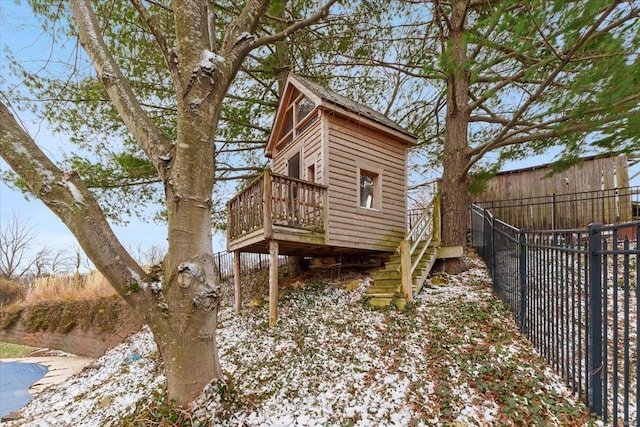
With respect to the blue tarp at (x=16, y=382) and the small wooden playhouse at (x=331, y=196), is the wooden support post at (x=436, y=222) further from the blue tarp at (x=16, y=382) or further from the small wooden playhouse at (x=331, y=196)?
the blue tarp at (x=16, y=382)

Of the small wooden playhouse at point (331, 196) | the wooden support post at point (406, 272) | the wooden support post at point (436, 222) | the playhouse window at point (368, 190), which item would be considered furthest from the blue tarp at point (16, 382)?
the wooden support post at point (436, 222)

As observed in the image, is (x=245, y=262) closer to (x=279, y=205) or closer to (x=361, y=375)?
(x=279, y=205)

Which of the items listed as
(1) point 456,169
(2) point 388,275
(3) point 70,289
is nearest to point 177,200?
(2) point 388,275

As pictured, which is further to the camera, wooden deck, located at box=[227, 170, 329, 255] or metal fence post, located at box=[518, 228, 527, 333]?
wooden deck, located at box=[227, 170, 329, 255]

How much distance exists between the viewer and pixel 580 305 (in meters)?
2.67

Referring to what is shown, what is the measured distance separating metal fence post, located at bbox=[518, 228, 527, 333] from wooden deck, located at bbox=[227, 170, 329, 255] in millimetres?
3393

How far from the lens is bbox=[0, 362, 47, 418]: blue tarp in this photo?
6.46m

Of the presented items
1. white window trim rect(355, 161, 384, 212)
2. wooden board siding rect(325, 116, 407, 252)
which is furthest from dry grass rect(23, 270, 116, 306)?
white window trim rect(355, 161, 384, 212)

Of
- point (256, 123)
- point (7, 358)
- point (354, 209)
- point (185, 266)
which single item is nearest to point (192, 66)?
point (185, 266)

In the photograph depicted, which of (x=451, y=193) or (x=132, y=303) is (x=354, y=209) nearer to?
(x=451, y=193)

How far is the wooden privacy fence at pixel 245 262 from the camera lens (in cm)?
1273

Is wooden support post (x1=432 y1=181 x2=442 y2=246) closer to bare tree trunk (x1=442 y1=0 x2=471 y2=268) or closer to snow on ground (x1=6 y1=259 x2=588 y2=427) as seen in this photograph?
bare tree trunk (x1=442 y1=0 x2=471 y2=268)

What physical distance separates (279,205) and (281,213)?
7.0 inches

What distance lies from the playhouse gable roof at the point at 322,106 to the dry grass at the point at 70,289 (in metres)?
8.86
